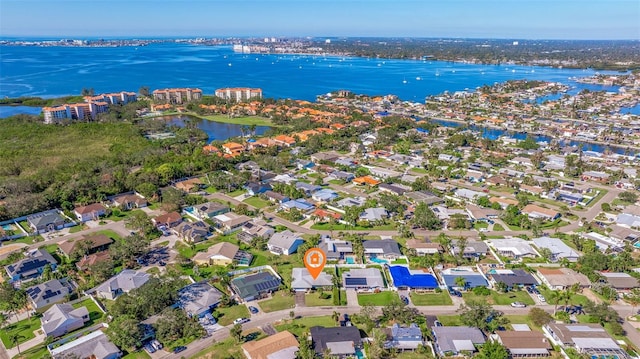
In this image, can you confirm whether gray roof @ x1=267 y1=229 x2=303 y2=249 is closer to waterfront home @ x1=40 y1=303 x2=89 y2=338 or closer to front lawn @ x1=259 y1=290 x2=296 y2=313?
front lawn @ x1=259 y1=290 x2=296 y2=313

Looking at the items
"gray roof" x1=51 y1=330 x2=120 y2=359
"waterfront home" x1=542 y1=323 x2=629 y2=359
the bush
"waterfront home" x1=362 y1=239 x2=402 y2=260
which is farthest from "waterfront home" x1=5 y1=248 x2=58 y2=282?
"waterfront home" x1=542 y1=323 x2=629 y2=359

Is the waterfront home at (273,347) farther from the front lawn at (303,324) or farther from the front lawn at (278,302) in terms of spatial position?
the front lawn at (278,302)

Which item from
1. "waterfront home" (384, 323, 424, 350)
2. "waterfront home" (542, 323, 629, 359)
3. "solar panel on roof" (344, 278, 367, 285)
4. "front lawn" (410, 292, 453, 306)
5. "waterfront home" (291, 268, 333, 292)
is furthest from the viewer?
"solar panel on roof" (344, 278, 367, 285)

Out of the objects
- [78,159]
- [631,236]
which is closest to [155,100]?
[78,159]

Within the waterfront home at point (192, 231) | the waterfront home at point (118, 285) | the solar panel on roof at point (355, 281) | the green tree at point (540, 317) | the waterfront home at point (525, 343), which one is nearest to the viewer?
the waterfront home at point (525, 343)

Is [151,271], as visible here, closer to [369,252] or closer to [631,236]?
[369,252]

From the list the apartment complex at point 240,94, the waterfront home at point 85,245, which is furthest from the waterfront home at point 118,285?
the apartment complex at point 240,94
